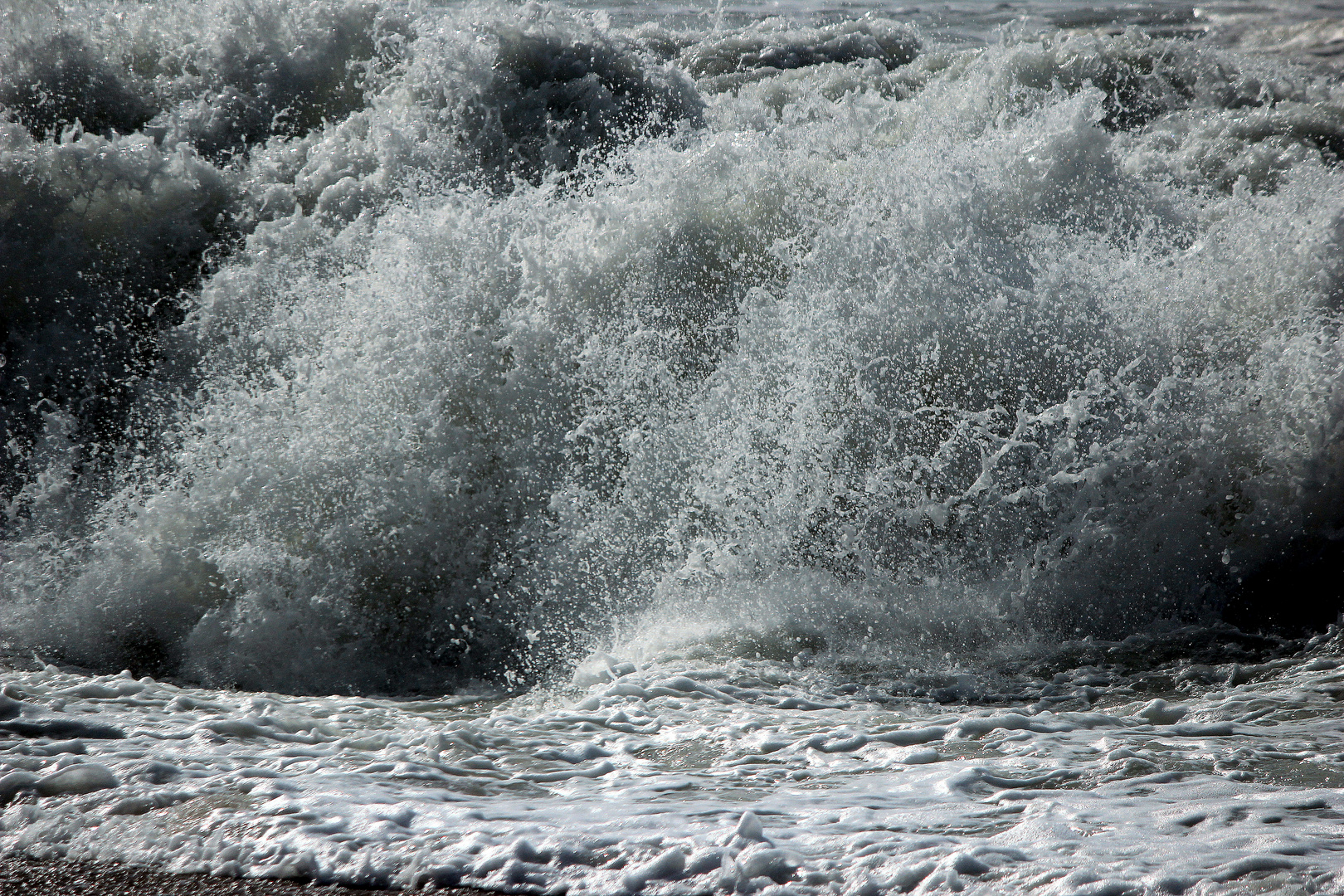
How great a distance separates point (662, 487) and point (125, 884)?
2.26 meters

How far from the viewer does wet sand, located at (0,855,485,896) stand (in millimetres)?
1883

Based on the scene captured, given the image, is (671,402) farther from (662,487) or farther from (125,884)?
(125,884)

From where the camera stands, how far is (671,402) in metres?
3.89

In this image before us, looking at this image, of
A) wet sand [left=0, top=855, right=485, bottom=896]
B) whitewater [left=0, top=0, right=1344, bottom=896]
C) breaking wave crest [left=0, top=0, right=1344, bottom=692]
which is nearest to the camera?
wet sand [left=0, top=855, right=485, bottom=896]

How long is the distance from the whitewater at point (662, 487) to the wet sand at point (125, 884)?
41 millimetres

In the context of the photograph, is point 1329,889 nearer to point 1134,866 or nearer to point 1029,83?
point 1134,866

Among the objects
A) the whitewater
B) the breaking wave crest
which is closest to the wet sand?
the whitewater

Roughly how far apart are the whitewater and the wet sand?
0.04m

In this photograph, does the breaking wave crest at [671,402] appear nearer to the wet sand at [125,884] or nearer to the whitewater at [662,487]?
the whitewater at [662,487]

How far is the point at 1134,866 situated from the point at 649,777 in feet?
3.78

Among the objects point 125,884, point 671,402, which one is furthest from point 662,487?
point 125,884

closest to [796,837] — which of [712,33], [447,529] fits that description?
[447,529]

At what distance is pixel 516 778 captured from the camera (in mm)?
2406

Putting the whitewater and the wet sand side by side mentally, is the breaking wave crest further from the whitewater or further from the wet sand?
the wet sand
